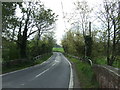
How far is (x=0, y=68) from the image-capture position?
71.6 feet

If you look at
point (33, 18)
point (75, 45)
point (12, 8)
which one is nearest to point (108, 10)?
point (12, 8)

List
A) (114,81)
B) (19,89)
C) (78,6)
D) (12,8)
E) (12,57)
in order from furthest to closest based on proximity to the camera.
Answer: (78,6)
(12,57)
(12,8)
(19,89)
(114,81)

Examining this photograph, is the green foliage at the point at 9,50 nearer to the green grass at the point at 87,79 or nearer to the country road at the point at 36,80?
the country road at the point at 36,80

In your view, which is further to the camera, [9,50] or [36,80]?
[9,50]

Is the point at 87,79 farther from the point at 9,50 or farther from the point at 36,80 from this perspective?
the point at 9,50

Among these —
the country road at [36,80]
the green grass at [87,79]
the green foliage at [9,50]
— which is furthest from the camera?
the green foliage at [9,50]

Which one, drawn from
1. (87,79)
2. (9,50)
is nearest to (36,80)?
(87,79)

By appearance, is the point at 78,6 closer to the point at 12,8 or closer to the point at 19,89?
the point at 12,8

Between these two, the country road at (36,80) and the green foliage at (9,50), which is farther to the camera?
the green foliage at (9,50)

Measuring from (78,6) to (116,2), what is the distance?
14629mm

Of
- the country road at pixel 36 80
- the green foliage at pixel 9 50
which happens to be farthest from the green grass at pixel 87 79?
the green foliage at pixel 9 50

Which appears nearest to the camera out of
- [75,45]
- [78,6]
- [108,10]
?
[108,10]

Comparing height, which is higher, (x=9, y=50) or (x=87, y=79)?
(x=9, y=50)

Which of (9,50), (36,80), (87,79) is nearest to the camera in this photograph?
(36,80)
